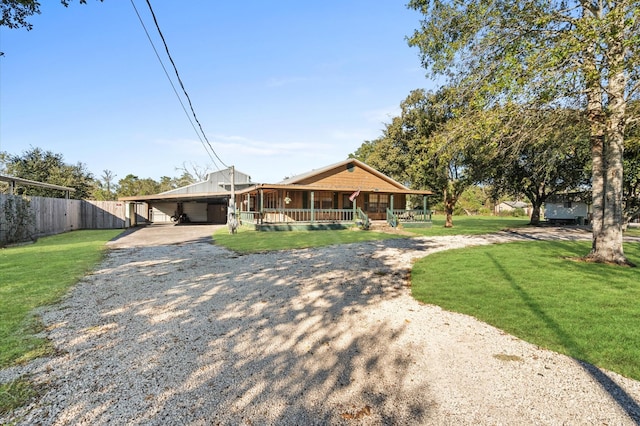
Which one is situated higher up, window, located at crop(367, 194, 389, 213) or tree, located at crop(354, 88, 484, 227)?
tree, located at crop(354, 88, 484, 227)

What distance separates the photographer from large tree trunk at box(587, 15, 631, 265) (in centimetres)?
791

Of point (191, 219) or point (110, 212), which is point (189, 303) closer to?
point (110, 212)

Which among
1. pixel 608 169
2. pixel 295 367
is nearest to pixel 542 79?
pixel 608 169

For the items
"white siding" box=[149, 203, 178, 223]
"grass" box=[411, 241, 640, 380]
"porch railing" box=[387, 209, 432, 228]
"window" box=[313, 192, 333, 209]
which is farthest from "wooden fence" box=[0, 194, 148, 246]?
"porch railing" box=[387, 209, 432, 228]

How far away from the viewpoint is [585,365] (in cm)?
324

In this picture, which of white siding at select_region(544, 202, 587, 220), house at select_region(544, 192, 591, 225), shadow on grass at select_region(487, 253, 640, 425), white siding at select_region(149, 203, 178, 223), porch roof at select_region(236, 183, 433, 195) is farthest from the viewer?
white siding at select_region(149, 203, 178, 223)

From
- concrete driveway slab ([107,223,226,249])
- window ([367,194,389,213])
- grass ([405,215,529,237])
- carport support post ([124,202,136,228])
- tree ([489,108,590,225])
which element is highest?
tree ([489,108,590,225])

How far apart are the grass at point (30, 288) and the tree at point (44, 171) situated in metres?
28.6

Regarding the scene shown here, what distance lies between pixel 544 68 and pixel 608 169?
4.46 metres

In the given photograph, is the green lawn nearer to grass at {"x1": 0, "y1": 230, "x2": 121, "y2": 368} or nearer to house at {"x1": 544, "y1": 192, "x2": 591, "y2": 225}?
grass at {"x1": 0, "y1": 230, "x2": 121, "y2": 368}

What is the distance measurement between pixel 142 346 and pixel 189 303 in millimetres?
1560

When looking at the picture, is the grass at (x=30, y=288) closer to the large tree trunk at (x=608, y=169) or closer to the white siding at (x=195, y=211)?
the large tree trunk at (x=608, y=169)

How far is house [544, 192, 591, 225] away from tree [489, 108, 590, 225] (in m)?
2.08

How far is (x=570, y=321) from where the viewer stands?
4402 millimetres
